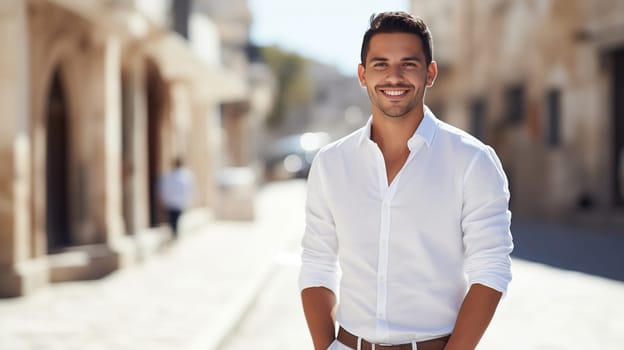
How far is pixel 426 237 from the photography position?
2236 mm

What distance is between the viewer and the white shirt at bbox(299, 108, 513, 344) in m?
2.23

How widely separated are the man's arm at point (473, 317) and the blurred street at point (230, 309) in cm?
429

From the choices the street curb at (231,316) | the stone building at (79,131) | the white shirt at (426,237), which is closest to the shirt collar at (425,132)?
the white shirt at (426,237)

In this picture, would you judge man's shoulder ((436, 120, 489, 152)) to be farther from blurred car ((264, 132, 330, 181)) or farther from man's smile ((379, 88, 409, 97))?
blurred car ((264, 132, 330, 181))

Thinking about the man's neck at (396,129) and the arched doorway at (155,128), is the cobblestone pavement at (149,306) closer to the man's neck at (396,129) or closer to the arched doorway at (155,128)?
the arched doorway at (155,128)

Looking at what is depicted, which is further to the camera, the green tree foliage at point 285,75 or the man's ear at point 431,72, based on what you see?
the green tree foliage at point 285,75

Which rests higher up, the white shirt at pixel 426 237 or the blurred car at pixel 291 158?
the white shirt at pixel 426 237

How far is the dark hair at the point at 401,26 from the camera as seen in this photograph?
2.31 metres

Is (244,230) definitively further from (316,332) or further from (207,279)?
(316,332)

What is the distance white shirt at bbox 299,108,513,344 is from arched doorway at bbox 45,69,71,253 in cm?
1100

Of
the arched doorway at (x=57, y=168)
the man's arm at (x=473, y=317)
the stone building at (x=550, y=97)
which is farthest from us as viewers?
the stone building at (x=550, y=97)

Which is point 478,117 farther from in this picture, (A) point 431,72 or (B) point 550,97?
(A) point 431,72

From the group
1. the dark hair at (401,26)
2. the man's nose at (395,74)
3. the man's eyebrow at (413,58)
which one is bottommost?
the man's nose at (395,74)

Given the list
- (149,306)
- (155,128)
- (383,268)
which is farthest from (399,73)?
(155,128)
